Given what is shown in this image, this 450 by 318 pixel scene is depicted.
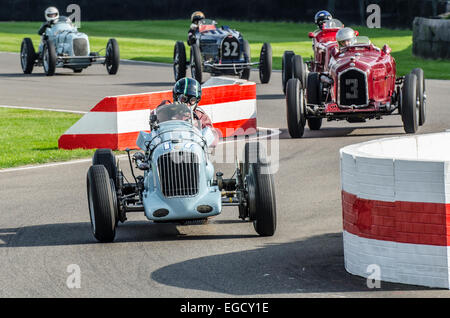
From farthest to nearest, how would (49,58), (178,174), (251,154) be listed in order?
(49,58) < (251,154) < (178,174)

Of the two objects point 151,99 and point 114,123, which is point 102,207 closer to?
point 114,123

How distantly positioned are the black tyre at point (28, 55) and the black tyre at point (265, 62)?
20.8 ft

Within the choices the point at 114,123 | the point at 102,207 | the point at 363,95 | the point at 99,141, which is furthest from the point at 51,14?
the point at 102,207

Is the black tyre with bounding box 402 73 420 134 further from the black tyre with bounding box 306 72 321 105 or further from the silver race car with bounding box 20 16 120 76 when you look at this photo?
the silver race car with bounding box 20 16 120 76

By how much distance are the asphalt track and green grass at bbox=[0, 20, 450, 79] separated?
1671 cm

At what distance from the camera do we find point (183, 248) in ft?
29.3

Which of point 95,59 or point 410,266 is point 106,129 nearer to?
point 410,266

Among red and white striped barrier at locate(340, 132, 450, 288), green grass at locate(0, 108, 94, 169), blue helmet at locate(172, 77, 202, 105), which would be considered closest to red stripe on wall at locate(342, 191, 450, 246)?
red and white striped barrier at locate(340, 132, 450, 288)

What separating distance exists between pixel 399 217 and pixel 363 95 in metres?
8.57

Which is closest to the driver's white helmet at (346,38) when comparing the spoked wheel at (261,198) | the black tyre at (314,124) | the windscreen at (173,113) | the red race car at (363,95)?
the red race car at (363,95)

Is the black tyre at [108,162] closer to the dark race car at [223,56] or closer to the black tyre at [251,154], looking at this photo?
the black tyre at [251,154]

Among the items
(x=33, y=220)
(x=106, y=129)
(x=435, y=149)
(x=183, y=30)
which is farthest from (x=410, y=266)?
(x=183, y=30)
